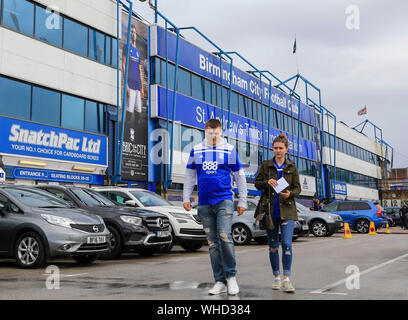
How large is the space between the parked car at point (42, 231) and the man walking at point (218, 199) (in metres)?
3.76

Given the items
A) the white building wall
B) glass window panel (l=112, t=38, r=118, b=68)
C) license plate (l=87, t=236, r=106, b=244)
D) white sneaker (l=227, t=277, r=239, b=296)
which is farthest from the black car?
glass window panel (l=112, t=38, r=118, b=68)

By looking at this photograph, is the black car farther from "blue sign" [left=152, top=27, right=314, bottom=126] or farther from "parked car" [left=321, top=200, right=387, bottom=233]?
"blue sign" [left=152, top=27, right=314, bottom=126]

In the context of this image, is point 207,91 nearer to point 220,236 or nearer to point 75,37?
point 75,37

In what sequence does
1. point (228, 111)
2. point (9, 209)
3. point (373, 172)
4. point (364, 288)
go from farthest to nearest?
1. point (373, 172)
2. point (228, 111)
3. point (9, 209)
4. point (364, 288)

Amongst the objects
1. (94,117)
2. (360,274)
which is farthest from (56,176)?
(360,274)

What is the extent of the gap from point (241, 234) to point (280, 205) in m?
10.2

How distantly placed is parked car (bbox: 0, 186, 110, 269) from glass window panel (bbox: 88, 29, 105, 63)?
1542cm

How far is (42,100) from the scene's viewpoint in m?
21.5

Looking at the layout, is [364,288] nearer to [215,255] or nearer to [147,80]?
[215,255]

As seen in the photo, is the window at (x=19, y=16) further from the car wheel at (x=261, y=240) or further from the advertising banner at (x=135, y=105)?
the car wheel at (x=261, y=240)

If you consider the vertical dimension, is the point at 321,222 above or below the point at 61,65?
below

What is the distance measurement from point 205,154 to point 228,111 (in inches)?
1135

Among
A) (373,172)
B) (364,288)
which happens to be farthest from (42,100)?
(373,172)

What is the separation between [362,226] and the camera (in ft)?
80.7
